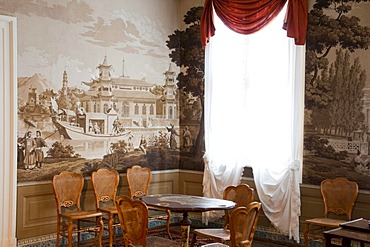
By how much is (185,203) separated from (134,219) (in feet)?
3.60

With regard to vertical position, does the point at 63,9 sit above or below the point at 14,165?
above

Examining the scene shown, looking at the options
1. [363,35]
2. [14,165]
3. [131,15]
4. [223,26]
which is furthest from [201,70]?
[14,165]

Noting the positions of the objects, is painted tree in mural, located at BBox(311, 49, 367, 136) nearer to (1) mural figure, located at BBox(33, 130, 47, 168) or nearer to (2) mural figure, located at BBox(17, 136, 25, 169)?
(1) mural figure, located at BBox(33, 130, 47, 168)

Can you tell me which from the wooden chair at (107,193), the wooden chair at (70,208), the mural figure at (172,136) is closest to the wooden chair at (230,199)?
the wooden chair at (107,193)

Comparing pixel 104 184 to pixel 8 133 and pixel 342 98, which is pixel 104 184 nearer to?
pixel 8 133

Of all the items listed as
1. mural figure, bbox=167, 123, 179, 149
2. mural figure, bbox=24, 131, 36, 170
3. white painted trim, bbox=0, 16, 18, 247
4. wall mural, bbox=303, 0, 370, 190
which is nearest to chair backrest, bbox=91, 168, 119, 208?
mural figure, bbox=24, 131, 36, 170

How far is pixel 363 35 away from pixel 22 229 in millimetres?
5021

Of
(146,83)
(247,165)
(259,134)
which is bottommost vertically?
(247,165)

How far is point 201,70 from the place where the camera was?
8484 mm

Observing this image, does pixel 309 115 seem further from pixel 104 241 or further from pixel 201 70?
pixel 104 241

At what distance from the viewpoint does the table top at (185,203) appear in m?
5.78

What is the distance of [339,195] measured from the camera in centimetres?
671

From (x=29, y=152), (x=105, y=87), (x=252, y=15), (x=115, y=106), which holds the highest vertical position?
(x=252, y=15)

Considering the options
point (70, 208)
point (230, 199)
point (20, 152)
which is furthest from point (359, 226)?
point (20, 152)
